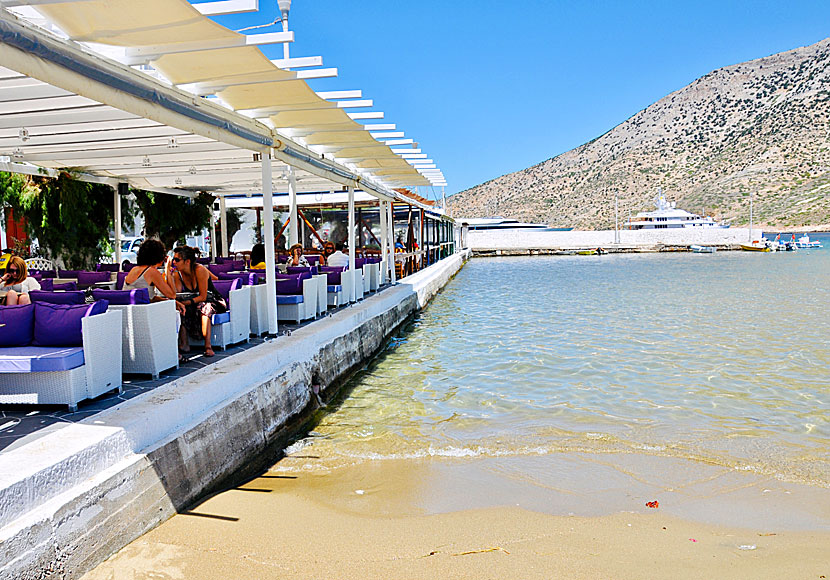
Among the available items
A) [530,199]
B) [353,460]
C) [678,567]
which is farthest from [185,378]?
[530,199]

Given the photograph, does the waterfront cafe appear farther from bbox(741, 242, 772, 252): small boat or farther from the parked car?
bbox(741, 242, 772, 252): small boat

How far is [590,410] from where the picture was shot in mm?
7246

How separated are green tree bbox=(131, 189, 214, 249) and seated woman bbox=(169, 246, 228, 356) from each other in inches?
327

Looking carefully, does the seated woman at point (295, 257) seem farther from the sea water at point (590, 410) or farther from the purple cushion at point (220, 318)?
the purple cushion at point (220, 318)

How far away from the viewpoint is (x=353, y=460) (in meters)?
5.62

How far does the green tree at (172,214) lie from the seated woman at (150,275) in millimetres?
8495

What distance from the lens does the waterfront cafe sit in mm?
4133

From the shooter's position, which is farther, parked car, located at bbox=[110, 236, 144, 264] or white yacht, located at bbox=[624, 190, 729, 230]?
white yacht, located at bbox=[624, 190, 729, 230]

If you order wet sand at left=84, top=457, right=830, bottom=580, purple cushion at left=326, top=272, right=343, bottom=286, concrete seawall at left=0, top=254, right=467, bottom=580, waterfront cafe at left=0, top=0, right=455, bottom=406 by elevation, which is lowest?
wet sand at left=84, top=457, right=830, bottom=580

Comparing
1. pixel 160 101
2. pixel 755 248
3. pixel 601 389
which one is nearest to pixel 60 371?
pixel 160 101

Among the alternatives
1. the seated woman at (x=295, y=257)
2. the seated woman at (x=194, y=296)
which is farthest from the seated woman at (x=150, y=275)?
the seated woman at (x=295, y=257)

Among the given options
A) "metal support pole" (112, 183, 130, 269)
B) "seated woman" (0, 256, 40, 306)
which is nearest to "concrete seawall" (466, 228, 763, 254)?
"metal support pole" (112, 183, 130, 269)

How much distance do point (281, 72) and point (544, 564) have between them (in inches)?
172

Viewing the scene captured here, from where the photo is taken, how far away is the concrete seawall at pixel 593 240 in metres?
54.2
